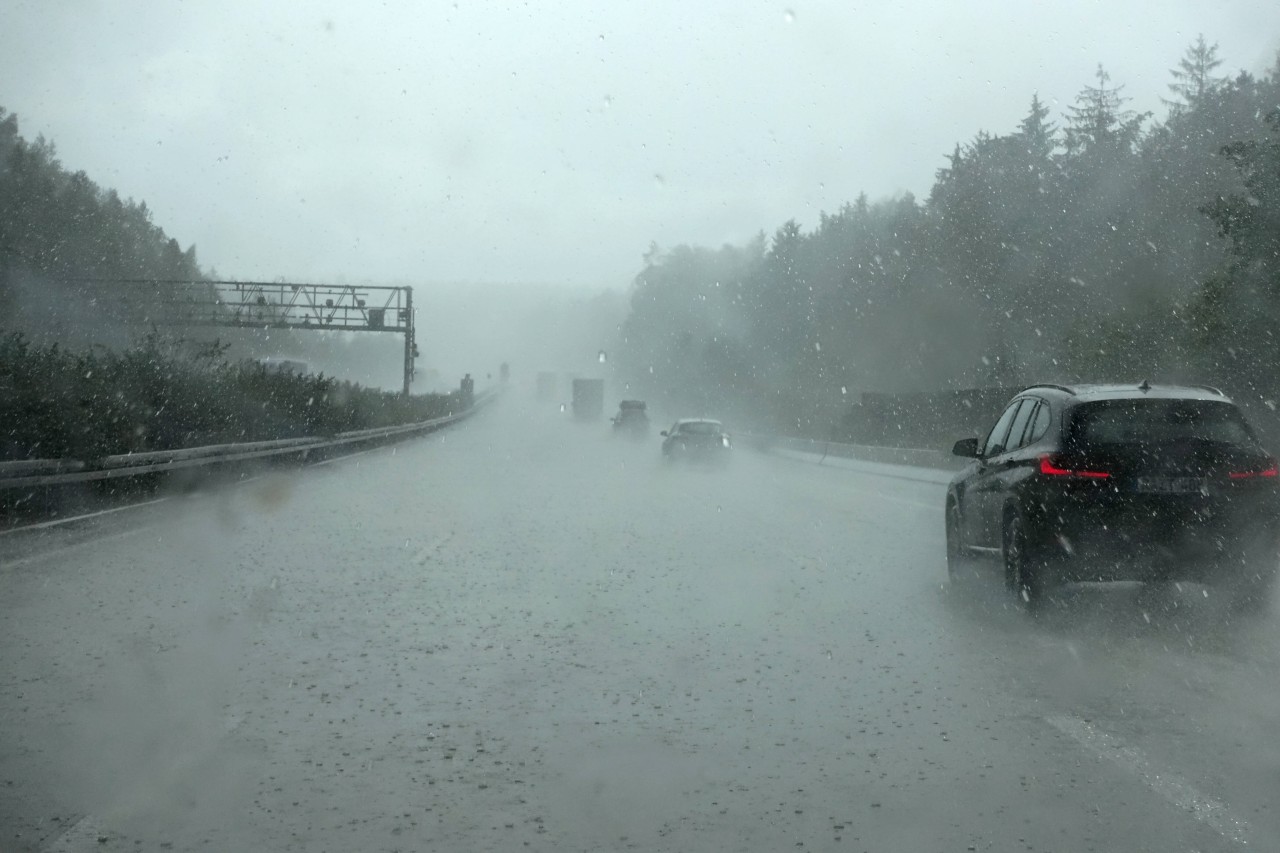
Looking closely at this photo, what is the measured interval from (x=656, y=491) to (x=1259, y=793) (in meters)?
21.4

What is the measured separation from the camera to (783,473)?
3597 centimetres

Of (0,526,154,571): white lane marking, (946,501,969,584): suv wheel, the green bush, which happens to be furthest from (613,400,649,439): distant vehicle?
(946,501,969,584): suv wheel

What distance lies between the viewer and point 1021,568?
34.4ft

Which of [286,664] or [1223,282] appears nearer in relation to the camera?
[286,664]

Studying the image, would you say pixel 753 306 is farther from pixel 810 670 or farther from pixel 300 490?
pixel 810 670

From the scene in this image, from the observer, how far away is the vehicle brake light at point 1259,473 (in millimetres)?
10078

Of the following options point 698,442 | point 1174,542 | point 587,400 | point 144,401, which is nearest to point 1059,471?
point 1174,542

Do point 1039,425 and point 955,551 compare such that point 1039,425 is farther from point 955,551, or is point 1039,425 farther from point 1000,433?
point 955,551

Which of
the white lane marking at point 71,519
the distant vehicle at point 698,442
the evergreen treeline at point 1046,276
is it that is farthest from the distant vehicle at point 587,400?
the white lane marking at point 71,519

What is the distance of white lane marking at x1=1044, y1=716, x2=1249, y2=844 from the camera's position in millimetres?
5355

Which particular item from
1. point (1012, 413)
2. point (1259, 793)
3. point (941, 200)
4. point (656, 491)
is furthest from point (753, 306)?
point (1259, 793)

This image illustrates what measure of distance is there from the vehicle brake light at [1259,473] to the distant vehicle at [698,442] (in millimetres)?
26517

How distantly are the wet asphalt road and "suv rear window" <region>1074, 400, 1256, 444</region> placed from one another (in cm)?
135

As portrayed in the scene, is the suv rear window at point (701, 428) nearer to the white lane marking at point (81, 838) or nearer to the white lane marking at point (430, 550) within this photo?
the white lane marking at point (430, 550)
